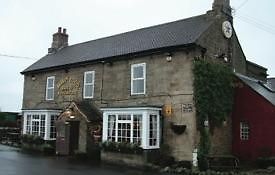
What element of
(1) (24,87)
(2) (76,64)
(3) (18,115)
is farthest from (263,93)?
(3) (18,115)

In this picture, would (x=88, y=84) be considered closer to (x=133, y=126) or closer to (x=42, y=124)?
(x=42, y=124)

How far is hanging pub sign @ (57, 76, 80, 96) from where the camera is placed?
27156 millimetres

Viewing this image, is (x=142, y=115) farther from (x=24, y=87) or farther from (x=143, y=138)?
(x=24, y=87)

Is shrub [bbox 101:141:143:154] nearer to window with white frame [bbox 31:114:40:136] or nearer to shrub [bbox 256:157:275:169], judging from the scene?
shrub [bbox 256:157:275:169]

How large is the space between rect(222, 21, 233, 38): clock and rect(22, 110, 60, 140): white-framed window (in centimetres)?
1371

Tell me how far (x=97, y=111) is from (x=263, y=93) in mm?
10776

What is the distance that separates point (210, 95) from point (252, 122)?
338 cm

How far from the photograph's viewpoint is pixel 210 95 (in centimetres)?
2052

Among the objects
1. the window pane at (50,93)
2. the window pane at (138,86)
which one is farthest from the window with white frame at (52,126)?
the window pane at (138,86)

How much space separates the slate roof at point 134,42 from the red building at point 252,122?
4.36 metres

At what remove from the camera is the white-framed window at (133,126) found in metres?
20.5

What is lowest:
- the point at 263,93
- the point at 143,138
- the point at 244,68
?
the point at 143,138

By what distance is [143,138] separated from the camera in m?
20.3

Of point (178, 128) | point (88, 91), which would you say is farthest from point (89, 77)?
point (178, 128)
